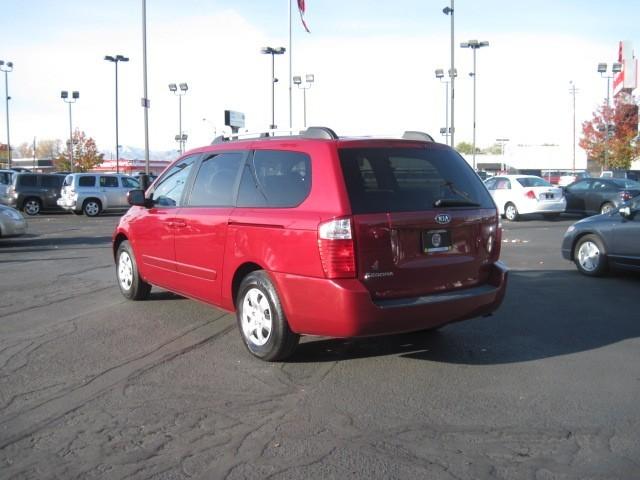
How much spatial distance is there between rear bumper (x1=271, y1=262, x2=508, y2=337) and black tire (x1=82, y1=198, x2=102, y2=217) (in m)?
22.7

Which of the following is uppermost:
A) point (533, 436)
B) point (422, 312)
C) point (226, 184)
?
point (226, 184)

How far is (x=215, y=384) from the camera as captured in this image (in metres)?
5.04

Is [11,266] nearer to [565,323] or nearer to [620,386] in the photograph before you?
[565,323]

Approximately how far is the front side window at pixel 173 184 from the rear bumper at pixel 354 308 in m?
2.16

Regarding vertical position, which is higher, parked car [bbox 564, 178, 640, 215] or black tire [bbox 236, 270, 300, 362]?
parked car [bbox 564, 178, 640, 215]

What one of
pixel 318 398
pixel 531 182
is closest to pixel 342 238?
pixel 318 398

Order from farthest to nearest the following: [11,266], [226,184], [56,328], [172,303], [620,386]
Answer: [11,266] → [172,303] → [56,328] → [226,184] → [620,386]

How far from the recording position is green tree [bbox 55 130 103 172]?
245ft

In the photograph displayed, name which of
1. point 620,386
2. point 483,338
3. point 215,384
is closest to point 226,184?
point 215,384

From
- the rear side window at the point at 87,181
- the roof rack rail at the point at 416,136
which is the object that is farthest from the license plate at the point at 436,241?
the rear side window at the point at 87,181

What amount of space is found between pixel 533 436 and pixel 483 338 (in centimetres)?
227

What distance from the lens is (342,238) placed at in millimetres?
4781

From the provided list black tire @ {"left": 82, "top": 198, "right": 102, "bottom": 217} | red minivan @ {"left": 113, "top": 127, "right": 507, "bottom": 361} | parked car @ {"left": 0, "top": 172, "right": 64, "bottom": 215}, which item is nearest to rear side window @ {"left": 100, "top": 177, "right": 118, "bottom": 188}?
black tire @ {"left": 82, "top": 198, "right": 102, "bottom": 217}

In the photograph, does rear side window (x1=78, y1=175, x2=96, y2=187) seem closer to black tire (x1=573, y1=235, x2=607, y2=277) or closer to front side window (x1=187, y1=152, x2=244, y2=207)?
black tire (x1=573, y1=235, x2=607, y2=277)
